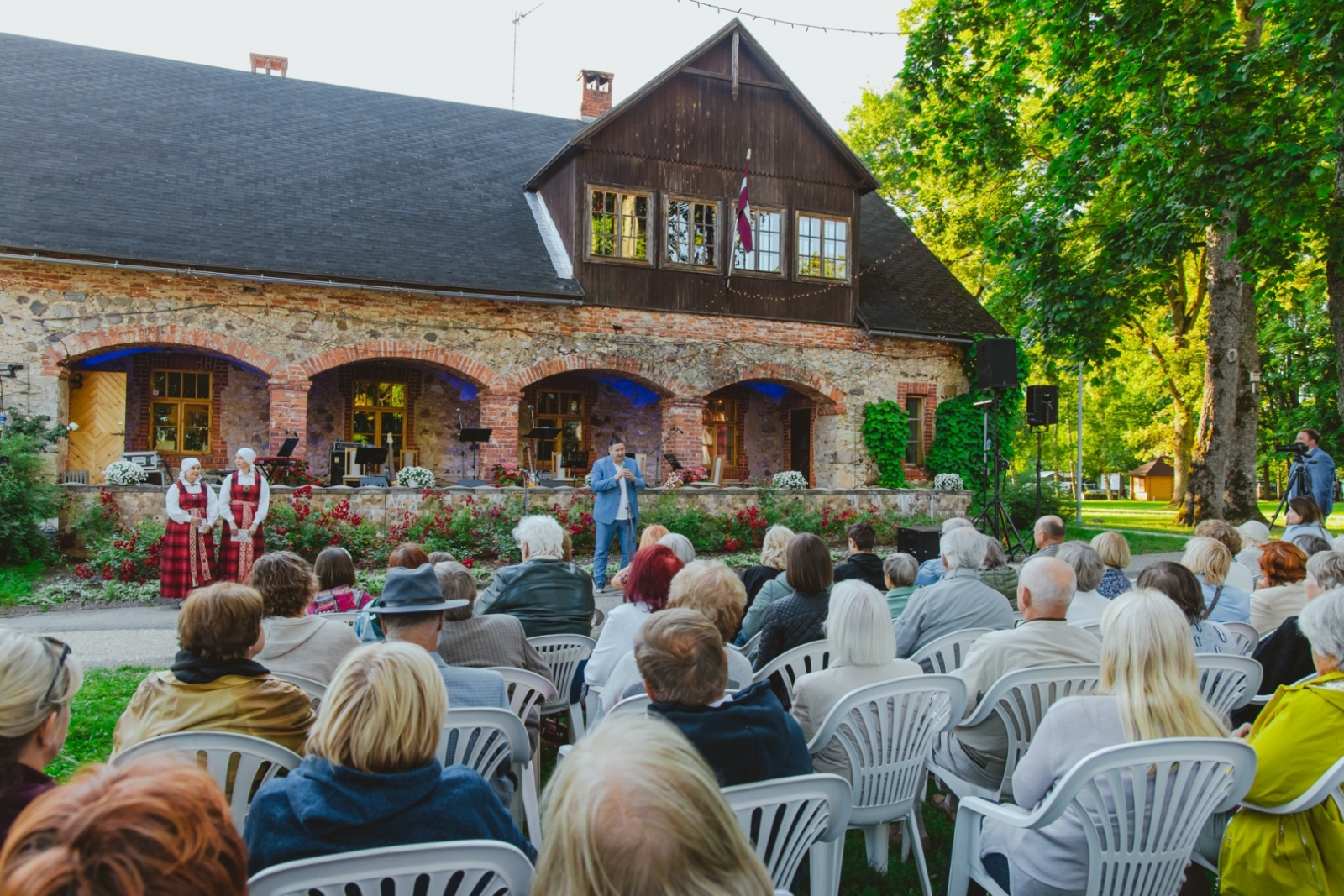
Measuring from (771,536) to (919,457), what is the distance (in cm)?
1239

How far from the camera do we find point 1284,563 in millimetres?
4656

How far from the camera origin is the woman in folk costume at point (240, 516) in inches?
352

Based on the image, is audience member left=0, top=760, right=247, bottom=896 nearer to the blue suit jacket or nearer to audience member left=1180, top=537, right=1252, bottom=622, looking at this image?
audience member left=1180, top=537, right=1252, bottom=622

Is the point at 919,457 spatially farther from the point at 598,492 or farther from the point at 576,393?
the point at 598,492

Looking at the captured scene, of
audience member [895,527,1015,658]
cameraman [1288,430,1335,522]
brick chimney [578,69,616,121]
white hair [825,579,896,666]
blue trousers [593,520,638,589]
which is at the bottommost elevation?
blue trousers [593,520,638,589]

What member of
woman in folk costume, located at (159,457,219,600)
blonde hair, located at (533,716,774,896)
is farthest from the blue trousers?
blonde hair, located at (533,716,774,896)

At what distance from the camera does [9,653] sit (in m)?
1.92

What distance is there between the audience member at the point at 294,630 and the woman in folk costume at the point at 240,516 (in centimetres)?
592

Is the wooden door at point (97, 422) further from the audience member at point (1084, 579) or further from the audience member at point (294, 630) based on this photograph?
the audience member at point (1084, 579)

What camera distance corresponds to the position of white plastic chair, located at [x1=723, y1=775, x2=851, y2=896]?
2.24 m

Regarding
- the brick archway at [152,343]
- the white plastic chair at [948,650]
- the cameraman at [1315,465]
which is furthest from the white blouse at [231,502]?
the cameraman at [1315,465]

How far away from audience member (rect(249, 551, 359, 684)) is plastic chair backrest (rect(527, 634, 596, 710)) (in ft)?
3.21

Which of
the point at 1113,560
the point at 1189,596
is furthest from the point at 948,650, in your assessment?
the point at 1113,560

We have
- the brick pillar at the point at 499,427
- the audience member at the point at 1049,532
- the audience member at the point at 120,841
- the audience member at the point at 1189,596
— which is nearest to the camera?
the audience member at the point at 120,841
